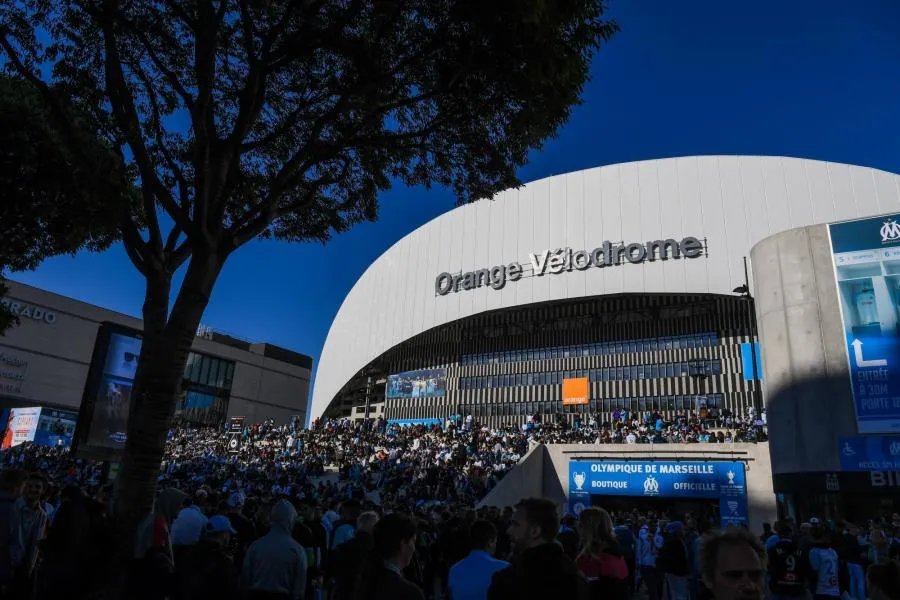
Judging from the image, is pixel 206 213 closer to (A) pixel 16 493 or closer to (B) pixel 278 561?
(A) pixel 16 493

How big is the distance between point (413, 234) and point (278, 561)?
47.2 m

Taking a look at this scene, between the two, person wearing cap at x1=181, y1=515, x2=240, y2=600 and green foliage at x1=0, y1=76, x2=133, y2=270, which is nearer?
person wearing cap at x1=181, y1=515, x2=240, y2=600

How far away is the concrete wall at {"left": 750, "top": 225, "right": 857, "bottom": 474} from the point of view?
20.1m

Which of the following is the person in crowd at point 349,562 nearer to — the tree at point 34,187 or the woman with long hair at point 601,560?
the woman with long hair at point 601,560

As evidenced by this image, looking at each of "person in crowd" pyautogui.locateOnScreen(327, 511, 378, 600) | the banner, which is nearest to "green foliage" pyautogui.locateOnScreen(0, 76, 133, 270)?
"person in crowd" pyautogui.locateOnScreen(327, 511, 378, 600)

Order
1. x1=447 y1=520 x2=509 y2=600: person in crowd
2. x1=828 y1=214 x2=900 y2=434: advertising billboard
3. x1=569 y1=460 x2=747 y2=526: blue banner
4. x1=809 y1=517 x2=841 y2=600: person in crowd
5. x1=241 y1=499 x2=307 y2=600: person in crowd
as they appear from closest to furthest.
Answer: x1=447 y1=520 x2=509 y2=600: person in crowd
x1=241 y1=499 x2=307 y2=600: person in crowd
x1=809 y1=517 x2=841 y2=600: person in crowd
x1=828 y1=214 x2=900 y2=434: advertising billboard
x1=569 y1=460 x2=747 y2=526: blue banner

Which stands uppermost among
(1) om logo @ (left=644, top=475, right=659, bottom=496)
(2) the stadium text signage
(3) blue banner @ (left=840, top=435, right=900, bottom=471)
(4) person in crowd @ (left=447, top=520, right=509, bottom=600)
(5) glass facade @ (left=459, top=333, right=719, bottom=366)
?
(2) the stadium text signage

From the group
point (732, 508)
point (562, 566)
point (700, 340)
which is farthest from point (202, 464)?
point (562, 566)

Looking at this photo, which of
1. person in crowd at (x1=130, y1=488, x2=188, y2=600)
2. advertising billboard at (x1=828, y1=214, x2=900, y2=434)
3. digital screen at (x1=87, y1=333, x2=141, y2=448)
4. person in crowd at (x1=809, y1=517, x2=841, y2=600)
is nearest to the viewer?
person in crowd at (x1=130, y1=488, x2=188, y2=600)

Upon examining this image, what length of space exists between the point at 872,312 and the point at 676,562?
14.6m

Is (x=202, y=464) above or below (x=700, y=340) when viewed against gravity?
below

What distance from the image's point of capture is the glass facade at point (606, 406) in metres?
36.2

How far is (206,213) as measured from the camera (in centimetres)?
638

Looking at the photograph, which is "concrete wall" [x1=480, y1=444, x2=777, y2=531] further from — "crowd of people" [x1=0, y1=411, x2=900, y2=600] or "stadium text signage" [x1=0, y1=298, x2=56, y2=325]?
"stadium text signage" [x1=0, y1=298, x2=56, y2=325]
